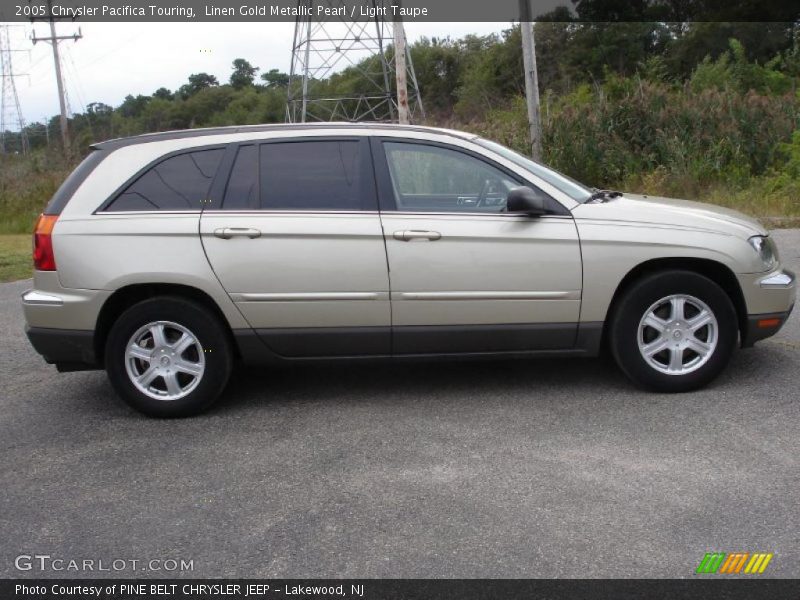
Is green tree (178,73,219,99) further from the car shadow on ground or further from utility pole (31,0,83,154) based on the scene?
the car shadow on ground

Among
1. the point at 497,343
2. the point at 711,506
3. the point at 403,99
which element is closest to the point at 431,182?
the point at 497,343

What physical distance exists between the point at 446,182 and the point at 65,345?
8.33 ft

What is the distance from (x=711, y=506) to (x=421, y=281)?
2.14 metres

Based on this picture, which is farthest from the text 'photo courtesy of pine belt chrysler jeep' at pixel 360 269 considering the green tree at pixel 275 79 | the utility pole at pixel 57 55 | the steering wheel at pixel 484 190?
the green tree at pixel 275 79

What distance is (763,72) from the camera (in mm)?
23969

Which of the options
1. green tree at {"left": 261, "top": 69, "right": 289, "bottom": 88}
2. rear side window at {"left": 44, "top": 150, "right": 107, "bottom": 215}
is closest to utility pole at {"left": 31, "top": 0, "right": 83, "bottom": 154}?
green tree at {"left": 261, "top": 69, "right": 289, "bottom": 88}

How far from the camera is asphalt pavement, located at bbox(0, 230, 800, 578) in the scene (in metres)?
3.54

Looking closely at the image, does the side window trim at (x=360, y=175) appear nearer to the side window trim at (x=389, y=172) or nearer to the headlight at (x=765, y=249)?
the side window trim at (x=389, y=172)

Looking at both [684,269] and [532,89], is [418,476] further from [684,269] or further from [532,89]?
[532,89]

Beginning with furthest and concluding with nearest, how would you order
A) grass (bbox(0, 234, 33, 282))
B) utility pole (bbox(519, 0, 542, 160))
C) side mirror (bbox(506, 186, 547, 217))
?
utility pole (bbox(519, 0, 542, 160)), grass (bbox(0, 234, 33, 282)), side mirror (bbox(506, 186, 547, 217))

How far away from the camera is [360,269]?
206 inches

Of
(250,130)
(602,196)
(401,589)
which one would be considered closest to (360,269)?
(250,130)

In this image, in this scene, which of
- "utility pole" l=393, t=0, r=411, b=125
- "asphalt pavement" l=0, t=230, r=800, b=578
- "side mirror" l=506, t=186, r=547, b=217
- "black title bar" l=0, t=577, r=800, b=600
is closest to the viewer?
"black title bar" l=0, t=577, r=800, b=600

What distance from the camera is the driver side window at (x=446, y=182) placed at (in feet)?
17.7
